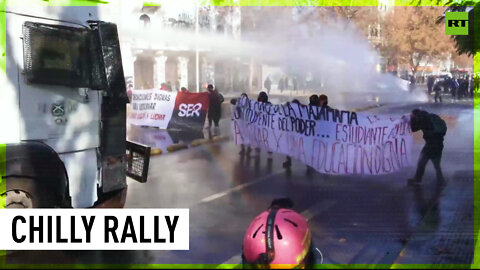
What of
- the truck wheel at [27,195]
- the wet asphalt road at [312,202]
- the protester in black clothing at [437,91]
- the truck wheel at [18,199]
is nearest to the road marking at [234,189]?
the wet asphalt road at [312,202]

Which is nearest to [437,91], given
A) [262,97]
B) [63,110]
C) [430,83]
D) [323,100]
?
Result: [430,83]

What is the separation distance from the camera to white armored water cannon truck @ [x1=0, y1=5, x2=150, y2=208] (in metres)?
3.04

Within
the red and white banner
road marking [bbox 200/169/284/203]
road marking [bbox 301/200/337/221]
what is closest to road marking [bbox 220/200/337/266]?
road marking [bbox 301/200/337/221]

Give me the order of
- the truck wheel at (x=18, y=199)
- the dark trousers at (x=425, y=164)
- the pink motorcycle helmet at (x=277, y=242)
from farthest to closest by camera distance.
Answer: the dark trousers at (x=425, y=164) < the truck wheel at (x=18, y=199) < the pink motorcycle helmet at (x=277, y=242)

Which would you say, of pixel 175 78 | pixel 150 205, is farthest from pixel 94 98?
pixel 150 205

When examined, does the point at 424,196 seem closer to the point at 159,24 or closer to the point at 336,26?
the point at 336,26

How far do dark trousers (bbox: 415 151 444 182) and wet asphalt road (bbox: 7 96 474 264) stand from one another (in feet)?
0.15

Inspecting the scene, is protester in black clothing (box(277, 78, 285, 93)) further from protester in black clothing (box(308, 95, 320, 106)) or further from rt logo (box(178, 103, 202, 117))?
rt logo (box(178, 103, 202, 117))

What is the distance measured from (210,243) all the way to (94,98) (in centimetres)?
132

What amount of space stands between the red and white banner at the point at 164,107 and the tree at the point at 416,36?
1.33 meters
